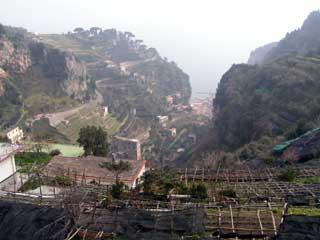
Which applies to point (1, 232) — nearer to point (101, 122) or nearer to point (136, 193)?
point (136, 193)

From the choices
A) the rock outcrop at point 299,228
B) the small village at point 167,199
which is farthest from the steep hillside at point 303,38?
the rock outcrop at point 299,228

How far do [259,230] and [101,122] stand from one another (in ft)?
154

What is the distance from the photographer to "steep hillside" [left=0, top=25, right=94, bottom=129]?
48000 millimetres

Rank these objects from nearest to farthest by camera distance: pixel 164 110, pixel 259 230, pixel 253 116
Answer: pixel 259 230 → pixel 253 116 → pixel 164 110

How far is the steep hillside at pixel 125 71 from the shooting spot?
224 ft

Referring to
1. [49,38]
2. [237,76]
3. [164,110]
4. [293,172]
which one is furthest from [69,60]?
[293,172]

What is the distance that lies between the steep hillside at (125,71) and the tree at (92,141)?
38.3 meters

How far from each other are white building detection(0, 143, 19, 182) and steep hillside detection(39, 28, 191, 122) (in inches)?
1758

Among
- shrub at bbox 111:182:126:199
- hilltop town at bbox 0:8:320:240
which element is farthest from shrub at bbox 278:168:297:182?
shrub at bbox 111:182:126:199

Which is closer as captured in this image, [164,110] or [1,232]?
[1,232]

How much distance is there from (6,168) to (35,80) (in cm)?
4311

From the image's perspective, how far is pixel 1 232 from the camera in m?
9.30

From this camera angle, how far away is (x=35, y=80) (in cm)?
5669

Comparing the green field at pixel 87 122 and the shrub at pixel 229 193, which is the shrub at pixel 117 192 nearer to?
the shrub at pixel 229 193
